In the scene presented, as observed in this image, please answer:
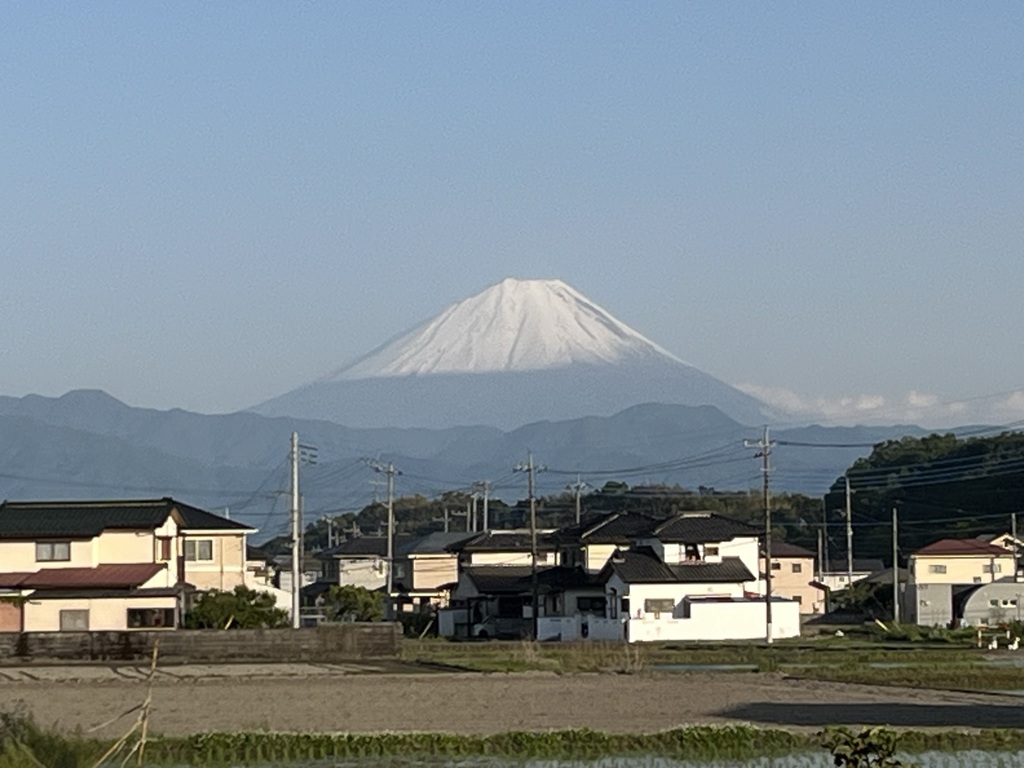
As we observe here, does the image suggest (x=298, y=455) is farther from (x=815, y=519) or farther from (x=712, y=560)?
(x=815, y=519)

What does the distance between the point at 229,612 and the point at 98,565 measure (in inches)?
165

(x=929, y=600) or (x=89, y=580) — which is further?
(x=929, y=600)

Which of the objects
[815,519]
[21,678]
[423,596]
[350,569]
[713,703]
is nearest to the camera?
[713,703]

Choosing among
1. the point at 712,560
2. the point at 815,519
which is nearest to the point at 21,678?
the point at 712,560

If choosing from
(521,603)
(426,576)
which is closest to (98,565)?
(521,603)

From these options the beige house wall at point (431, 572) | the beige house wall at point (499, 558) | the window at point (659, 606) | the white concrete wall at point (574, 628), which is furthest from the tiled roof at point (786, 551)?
the window at point (659, 606)

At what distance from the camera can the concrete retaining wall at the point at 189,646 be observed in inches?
1479

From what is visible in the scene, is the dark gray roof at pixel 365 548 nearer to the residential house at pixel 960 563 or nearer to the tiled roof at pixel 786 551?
the tiled roof at pixel 786 551

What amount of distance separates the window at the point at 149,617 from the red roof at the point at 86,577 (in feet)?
2.15

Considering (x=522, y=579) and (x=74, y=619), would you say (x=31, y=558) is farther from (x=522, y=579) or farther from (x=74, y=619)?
(x=522, y=579)

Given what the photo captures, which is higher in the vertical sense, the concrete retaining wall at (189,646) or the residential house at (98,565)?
the residential house at (98,565)

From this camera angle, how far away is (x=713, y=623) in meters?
51.6

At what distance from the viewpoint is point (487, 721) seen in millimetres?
23922

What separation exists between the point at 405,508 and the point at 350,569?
43.0 metres
